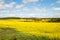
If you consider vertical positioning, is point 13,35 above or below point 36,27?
below

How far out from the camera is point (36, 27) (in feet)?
7.47

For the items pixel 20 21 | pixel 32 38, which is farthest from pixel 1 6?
pixel 32 38

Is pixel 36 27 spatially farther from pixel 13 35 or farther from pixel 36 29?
pixel 13 35

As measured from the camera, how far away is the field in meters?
2.19

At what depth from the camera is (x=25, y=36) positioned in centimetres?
224

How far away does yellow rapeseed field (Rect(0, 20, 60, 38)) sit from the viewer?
2203mm

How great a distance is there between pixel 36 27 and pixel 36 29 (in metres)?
0.04

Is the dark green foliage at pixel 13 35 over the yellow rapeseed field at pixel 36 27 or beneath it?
beneath

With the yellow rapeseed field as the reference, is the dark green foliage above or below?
below

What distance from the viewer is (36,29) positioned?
227 cm

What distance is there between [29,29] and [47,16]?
40 cm

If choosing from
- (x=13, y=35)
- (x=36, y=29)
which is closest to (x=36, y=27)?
(x=36, y=29)

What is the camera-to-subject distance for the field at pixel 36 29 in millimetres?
2189

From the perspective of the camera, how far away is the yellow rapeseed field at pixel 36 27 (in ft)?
7.23
